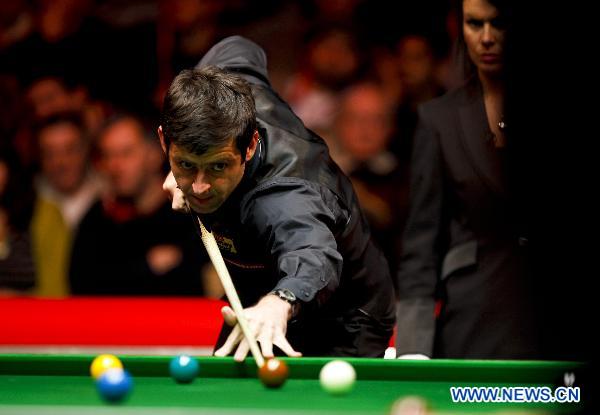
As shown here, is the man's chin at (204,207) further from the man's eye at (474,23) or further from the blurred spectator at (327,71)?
the blurred spectator at (327,71)

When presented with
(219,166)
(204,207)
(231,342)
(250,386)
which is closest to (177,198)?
(204,207)

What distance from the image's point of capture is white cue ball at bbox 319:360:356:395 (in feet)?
6.84

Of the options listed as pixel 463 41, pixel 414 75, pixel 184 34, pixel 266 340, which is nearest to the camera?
pixel 266 340

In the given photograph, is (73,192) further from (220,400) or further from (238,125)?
(220,400)

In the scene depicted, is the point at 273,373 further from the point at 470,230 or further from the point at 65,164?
the point at 65,164

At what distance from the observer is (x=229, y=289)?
94.7 inches

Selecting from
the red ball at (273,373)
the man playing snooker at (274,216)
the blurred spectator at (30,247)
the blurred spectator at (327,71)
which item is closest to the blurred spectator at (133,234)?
the blurred spectator at (30,247)

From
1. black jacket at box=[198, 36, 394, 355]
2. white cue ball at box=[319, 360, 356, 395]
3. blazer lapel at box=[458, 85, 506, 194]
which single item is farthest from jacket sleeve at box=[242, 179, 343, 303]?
blazer lapel at box=[458, 85, 506, 194]

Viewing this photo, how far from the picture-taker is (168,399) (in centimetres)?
206

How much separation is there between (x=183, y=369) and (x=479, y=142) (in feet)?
3.80

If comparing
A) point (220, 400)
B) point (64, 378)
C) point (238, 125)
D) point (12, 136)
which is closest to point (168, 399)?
point (220, 400)

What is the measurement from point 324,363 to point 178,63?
10.1ft

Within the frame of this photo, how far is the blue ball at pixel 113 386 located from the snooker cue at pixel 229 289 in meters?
0.30

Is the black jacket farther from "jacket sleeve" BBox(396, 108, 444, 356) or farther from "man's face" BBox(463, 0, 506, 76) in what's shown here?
"man's face" BBox(463, 0, 506, 76)
